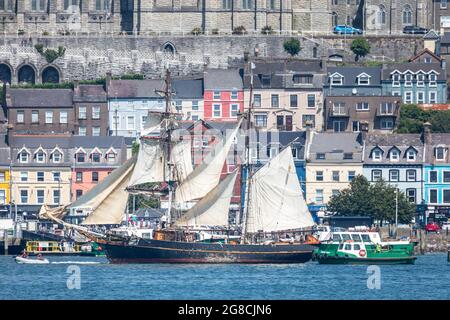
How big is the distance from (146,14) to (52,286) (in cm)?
6780

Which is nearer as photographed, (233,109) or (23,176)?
(23,176)

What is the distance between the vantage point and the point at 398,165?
85750 mm

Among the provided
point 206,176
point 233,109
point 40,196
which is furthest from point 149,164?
point 233,109

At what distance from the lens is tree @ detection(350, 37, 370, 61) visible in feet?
367

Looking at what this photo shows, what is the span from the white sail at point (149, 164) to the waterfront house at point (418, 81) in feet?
132

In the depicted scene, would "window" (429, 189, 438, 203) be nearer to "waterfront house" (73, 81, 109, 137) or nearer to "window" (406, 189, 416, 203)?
"window" (406, 189, 416, 203)

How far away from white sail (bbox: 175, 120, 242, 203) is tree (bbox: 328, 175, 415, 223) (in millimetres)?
15844

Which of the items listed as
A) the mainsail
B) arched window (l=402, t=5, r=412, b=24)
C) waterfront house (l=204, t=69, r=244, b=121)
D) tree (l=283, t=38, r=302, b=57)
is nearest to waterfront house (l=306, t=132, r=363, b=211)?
waterfront house (l=204, t=69, r=244, b=121)

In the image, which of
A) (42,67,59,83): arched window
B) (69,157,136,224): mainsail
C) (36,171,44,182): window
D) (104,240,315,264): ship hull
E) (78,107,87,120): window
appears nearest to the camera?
(104,240,315,264): ship hull

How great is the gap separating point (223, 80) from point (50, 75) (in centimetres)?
1559

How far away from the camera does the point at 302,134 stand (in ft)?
293

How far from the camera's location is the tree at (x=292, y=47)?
110 meters

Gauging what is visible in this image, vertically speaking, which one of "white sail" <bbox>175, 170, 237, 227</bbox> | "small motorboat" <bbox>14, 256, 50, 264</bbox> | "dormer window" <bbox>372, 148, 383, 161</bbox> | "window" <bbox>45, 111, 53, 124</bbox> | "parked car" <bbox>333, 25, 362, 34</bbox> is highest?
"parked car" <bbox>333, 25, 362, 34</bbox>

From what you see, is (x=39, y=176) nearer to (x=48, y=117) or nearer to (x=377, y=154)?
(x=48, y=117)
